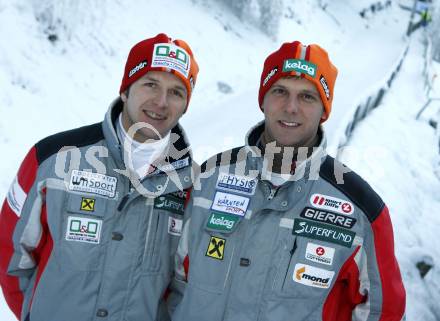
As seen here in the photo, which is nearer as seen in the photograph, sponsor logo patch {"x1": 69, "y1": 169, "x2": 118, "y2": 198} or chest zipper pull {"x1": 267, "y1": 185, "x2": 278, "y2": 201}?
chest zipper pull {"x1": 267, "y1": 185, "x2": 278, "y2": 201}

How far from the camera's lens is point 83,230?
241 cm

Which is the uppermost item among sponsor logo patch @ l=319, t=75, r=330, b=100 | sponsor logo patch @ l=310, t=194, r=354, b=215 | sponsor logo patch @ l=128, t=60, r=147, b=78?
sponsor logo patch @ l=319, t=75, r=330, b=100

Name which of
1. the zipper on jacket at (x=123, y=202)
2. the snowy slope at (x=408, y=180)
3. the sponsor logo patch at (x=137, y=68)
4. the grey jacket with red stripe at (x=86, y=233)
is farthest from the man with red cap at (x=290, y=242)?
the snowy slope at (x=408, y=180)

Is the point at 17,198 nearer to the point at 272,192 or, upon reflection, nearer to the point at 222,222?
the point at 222,222

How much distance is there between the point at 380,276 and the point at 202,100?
9.98 m

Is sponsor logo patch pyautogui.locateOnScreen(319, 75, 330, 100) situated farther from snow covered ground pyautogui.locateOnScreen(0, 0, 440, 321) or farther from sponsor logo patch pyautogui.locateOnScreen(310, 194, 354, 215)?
snow covered ground pyautogui.locateOnScreen(0, 0, 440, 321)

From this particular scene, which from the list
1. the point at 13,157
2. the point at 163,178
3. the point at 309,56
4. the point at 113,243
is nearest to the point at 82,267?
the point at 113,243

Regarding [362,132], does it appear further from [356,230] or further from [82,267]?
[82,267]

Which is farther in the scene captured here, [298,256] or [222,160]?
[222,160]

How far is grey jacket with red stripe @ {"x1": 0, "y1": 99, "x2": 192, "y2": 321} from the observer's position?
2389mm

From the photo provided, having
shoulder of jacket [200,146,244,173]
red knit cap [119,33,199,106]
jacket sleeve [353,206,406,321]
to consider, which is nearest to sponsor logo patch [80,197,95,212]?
shoulder of jacket [200,146,244,173]

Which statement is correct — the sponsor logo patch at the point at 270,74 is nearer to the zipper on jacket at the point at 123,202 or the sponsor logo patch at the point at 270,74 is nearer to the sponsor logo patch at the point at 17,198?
the zipper on jacket at the point at 123,202

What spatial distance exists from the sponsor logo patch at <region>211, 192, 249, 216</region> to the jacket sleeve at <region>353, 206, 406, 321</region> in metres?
0.71

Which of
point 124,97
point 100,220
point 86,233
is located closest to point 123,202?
point 100,220
